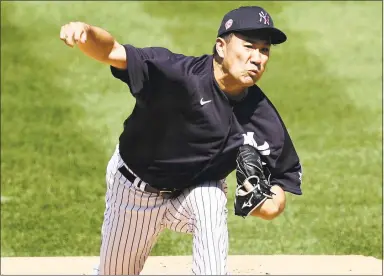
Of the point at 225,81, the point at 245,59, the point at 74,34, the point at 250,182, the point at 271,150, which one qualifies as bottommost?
the point at 250,182

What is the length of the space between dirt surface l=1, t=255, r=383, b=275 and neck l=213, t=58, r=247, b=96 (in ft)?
7.71

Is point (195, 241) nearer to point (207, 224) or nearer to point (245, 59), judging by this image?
point (207, 224)

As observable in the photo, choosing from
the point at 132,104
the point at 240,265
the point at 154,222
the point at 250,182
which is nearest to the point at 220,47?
the point at 250,182

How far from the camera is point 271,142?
14.8 feet

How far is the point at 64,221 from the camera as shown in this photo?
7723mm

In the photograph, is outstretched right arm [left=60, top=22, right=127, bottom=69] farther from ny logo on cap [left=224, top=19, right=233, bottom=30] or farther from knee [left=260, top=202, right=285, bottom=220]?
knee [left=260, top=202, right=285, bottom=220]

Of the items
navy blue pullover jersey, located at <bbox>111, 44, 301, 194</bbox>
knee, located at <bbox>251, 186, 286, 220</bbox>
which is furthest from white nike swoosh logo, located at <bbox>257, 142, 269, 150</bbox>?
knee, located at <bbox>251, 186, 286, 220</bbox>

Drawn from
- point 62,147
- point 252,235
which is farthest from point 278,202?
point 62,147

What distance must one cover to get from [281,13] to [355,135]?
403 cm

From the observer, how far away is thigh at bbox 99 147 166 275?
4.75 metres

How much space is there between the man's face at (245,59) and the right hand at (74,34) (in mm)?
807

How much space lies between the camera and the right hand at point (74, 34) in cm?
380

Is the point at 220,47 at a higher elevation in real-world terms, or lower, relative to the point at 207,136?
higher

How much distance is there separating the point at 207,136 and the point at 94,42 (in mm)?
779
